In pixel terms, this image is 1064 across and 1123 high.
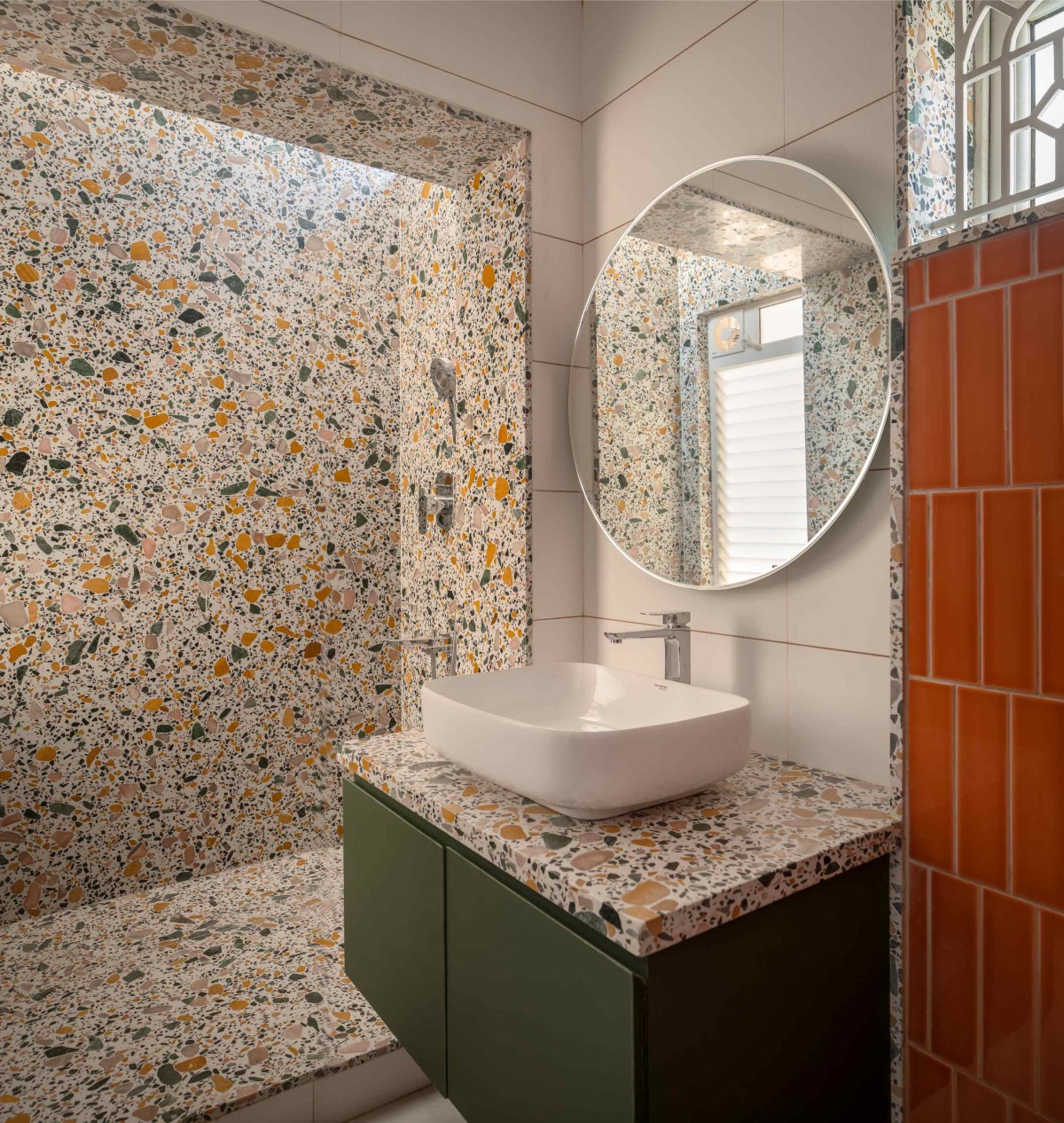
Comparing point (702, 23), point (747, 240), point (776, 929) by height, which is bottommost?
point (776, 929)

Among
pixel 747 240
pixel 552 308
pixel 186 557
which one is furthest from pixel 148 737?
pixel 747 240

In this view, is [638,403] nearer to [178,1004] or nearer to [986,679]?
[986,679]

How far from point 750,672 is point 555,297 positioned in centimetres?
101

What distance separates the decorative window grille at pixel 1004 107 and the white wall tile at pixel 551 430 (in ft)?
2.90

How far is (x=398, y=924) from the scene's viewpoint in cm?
135

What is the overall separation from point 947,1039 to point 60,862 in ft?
7.47

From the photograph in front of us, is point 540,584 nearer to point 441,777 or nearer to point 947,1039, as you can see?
point 441,777

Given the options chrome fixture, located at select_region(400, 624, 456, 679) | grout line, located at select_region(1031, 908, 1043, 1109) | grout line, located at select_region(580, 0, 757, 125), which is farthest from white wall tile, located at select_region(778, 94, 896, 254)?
chrome fixture, located at select_region(400, 624, 456, 679)

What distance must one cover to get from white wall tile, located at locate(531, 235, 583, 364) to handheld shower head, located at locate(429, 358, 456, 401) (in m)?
0.38

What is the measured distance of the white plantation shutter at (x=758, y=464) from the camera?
4.42 ft

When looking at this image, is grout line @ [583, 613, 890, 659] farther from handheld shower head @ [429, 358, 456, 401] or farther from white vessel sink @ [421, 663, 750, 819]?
handheld shower head @ [429, 358, 456, 401]

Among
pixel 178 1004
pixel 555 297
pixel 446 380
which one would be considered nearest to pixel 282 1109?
pixel 178 1004

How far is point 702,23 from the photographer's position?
5.06 ft

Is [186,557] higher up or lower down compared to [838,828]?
higher up
